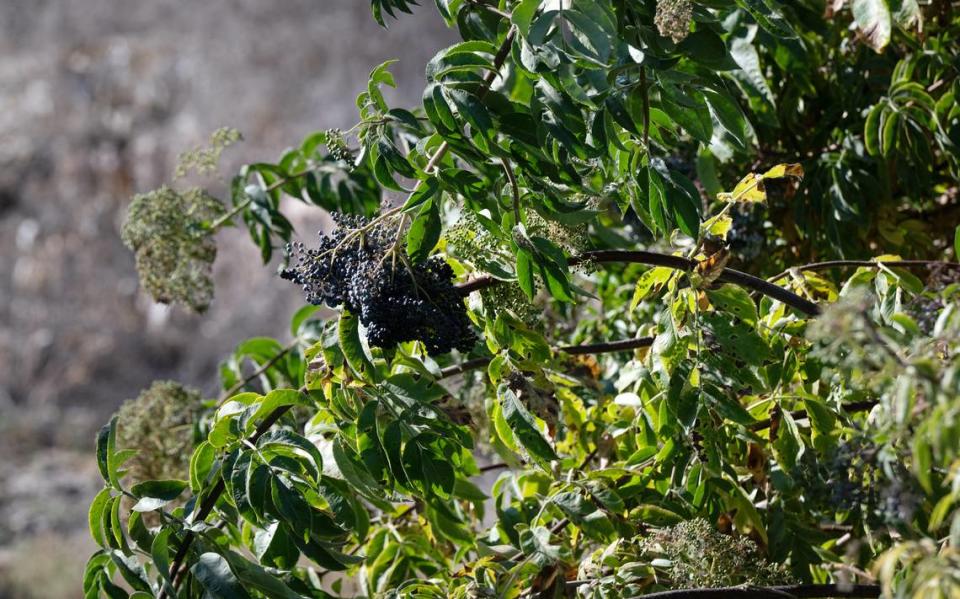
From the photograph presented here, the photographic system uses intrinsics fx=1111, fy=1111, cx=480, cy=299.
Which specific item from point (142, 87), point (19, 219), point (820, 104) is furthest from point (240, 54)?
point (820, 104)

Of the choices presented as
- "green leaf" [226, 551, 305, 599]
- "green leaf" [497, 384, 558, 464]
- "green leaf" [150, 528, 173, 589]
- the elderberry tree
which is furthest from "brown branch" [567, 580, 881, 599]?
"green leaf" [150, 528, 173, 589]

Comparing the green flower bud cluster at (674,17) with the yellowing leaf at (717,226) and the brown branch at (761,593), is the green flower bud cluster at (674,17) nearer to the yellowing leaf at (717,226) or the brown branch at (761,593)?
the yellowing leaf at (717,226)

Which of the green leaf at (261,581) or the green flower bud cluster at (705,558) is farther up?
the green leaf at (261,581)

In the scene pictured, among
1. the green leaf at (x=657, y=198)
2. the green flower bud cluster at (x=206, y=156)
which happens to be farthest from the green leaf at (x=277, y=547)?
the green flower bud cluster at (x=206, y=156)

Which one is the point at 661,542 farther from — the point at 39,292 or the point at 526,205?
the point at 39,292

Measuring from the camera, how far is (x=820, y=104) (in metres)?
2.15

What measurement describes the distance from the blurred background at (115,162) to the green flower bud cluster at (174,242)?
24.7ft

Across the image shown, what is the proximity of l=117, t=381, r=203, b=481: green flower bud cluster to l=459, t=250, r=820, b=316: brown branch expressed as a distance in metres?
1.01

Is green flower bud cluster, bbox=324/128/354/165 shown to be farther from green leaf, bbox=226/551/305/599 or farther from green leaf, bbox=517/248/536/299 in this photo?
green leaf, bbox=226/551/305/599

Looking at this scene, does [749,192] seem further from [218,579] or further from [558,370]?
[218,579]

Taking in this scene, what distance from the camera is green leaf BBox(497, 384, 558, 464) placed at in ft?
4.28

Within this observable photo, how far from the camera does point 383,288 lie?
1.21m

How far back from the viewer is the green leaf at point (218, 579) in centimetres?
122

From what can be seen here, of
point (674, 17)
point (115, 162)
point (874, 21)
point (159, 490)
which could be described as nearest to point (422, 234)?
point (674, 17)
